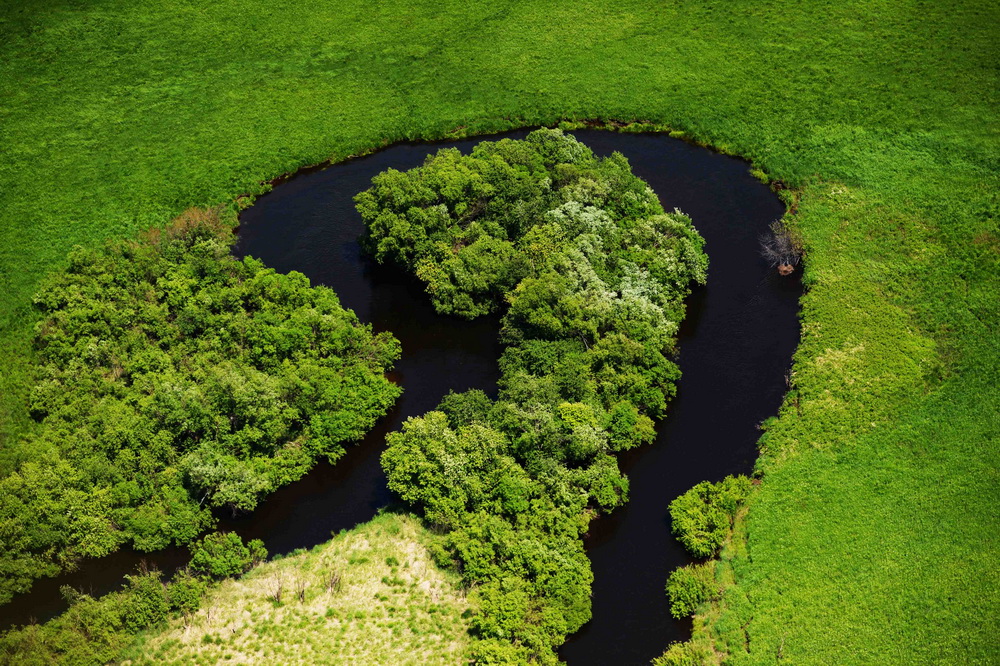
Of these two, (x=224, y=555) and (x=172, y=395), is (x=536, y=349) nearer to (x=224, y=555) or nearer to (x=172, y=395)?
(x=224, y=555)

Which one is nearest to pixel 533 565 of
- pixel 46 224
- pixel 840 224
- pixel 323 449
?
pixel 323 449

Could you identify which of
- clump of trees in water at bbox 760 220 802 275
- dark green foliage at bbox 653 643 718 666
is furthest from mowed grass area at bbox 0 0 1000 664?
clump of trees in water at bbox 760 220 802 275

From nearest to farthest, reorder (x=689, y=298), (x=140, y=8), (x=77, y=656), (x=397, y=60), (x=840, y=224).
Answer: (x=77, y=656) → (x=689, y=298) → (x=840, y=224) → (x=397, y=60) → (x=140, y=8)

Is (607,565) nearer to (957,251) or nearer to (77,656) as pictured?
(77,656)

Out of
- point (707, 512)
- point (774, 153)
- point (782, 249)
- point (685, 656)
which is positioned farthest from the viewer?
point (774, 153)

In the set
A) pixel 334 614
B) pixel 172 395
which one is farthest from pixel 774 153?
pixel 334 614

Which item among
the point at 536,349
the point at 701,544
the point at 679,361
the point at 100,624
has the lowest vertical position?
the point at 100,624

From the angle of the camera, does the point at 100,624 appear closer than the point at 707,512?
Yes
